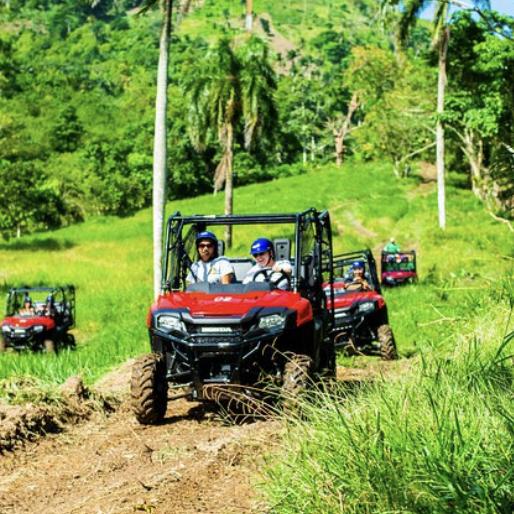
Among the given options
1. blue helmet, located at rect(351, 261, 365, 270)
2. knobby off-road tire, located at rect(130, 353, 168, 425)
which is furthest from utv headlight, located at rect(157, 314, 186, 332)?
blue helmet, located at rect(351, 261, 365, 270)

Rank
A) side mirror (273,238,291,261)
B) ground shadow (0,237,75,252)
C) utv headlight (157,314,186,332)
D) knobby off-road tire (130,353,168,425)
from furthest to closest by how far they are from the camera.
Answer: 1. ground shadow (0,237,75,252)
2. side mirror (273,238,291,261)
3. utv headlight (157,314,186,332)
4. knobby off-road tire (130,353,168,425)

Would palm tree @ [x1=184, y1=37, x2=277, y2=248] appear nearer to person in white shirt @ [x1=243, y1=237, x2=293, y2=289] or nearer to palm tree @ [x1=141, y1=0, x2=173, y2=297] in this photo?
palm tree @ [x1=141, y1=0, x2=173, y2=297]

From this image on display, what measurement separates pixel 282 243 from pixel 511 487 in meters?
5.97

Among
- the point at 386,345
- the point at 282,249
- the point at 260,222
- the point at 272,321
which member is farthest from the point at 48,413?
the point at 386,345

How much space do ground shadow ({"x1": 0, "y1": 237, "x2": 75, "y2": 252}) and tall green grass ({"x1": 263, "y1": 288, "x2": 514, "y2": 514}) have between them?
45.2 meters

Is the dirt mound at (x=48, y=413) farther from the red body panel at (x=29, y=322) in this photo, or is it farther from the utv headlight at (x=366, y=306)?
the red body panel at (x=29, y=322)

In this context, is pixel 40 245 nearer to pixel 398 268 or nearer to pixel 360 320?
pixel 398 268

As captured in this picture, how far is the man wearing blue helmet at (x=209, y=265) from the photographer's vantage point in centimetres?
997

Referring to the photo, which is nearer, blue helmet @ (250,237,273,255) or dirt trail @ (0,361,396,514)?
dirt trail @ (0,361,396,514)

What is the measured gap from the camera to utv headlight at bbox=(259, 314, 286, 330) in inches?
344

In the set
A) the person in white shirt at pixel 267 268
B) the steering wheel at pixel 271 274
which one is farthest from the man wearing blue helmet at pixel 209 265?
the steering wheel at pixel 271 274

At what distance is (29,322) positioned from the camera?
23.0 meters

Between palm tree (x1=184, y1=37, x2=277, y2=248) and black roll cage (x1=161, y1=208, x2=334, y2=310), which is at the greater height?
palm tree (x1=184, y1=37, x2=277, y2=248)

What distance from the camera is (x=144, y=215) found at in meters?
69.1
